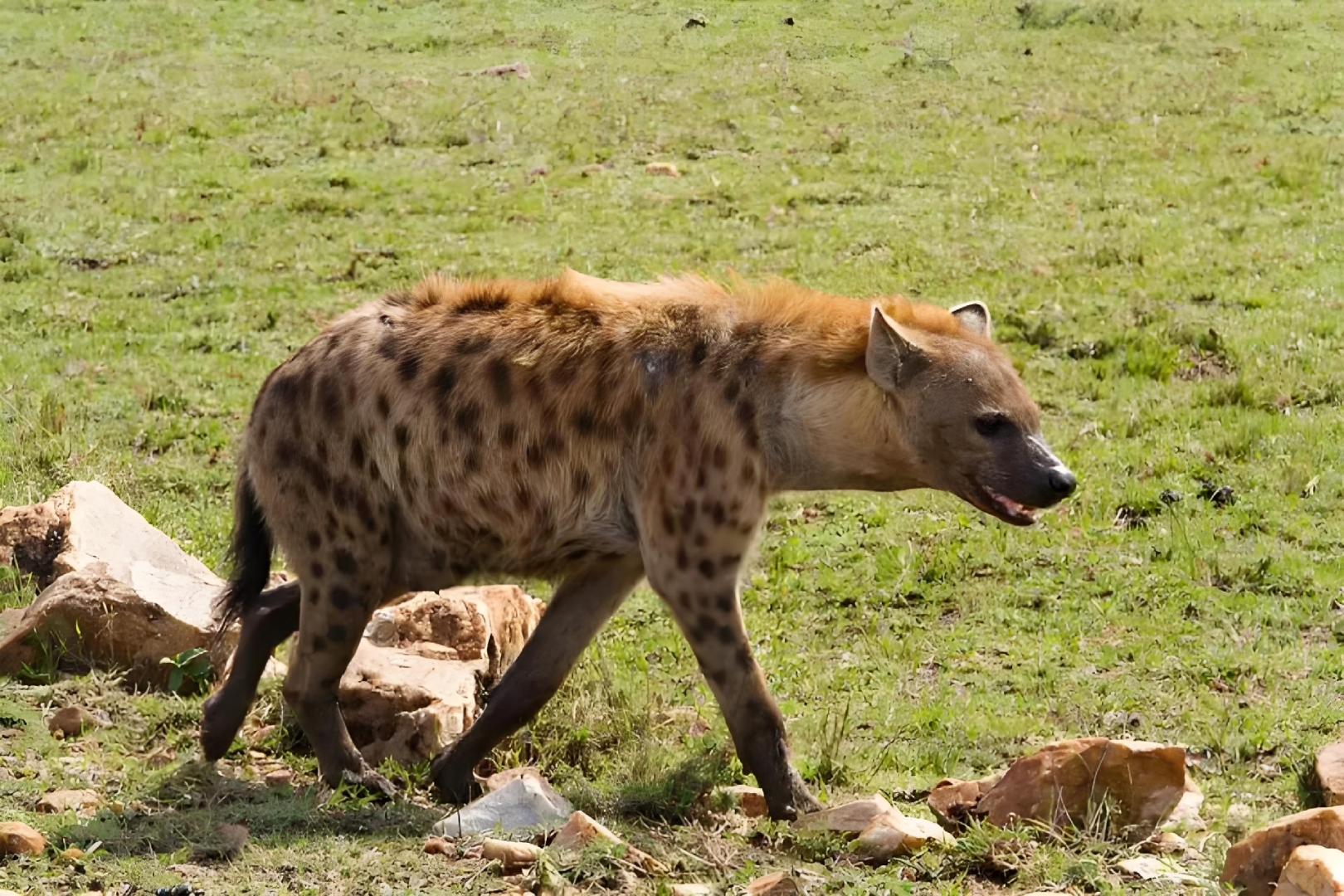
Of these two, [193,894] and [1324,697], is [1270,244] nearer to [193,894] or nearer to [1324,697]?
[1324,697]

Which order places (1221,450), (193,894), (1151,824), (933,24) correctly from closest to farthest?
(193,894), (1151,824), (1221,450), (933,24)

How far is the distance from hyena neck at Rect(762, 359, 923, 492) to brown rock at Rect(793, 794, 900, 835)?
0.78 m

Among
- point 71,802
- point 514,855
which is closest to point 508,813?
point 514,855

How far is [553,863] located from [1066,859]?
1.04 metres

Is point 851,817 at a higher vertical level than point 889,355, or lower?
lower

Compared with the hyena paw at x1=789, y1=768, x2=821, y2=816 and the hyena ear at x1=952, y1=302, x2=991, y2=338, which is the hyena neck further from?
the hyena paw at x1=789, y1=768, x2=821, y2=816

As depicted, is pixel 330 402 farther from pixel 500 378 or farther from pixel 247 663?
pixel 247 663

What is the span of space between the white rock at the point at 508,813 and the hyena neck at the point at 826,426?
91 cm

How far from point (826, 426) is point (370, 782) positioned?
136 centimetres

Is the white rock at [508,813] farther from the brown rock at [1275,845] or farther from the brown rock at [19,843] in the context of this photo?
the brown rock at [1275,845]

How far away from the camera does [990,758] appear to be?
485 centimetres

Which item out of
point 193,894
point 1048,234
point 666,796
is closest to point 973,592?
point 666,796

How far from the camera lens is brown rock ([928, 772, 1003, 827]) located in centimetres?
417

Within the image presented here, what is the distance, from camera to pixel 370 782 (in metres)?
4.32
